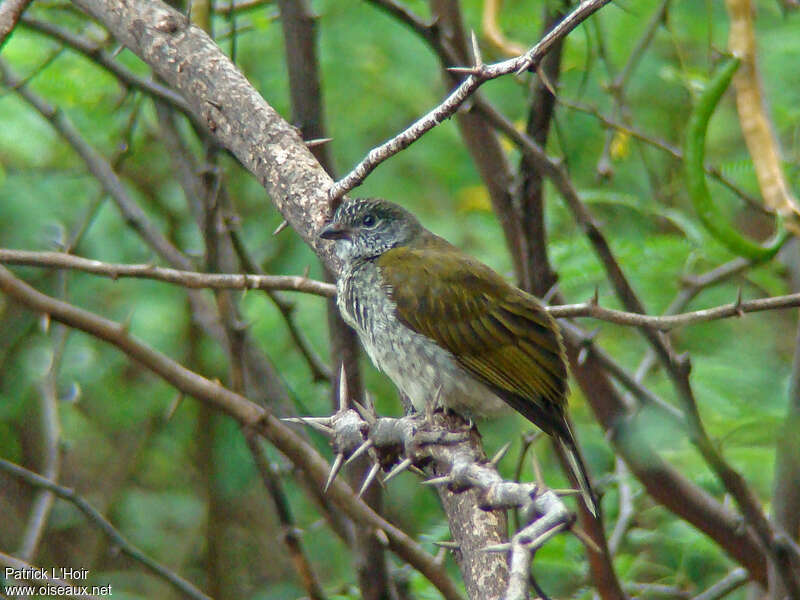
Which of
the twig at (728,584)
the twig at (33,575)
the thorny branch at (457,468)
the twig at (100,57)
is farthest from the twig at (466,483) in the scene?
the twig at (100,57)

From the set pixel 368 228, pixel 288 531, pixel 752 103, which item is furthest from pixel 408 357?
pixel 752 103

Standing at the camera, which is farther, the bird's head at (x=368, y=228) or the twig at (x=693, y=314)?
the bird's head at (x=368, y=228)

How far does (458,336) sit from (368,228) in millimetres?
597

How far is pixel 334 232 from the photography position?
3086 millimetres

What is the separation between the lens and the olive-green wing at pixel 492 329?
3.43 meters

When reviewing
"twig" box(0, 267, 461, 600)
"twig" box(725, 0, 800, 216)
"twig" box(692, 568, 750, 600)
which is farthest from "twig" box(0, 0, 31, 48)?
"twig" box(692, 568, 750, 600)

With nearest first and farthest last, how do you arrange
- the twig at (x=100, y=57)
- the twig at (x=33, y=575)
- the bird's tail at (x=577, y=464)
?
the twig at (x=33, y=575) < the bird's tail at (x=577, y=464) < the twig at (x=100, y=57)

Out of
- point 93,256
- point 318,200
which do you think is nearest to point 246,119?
point 318,200

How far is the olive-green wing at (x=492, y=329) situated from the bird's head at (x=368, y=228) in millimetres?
185

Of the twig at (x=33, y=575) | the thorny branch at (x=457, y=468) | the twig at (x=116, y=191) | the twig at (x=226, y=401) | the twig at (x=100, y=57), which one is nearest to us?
the thorny branch at (x=457, y=468)

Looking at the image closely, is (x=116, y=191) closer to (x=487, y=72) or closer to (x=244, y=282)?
(x=244, y=282)

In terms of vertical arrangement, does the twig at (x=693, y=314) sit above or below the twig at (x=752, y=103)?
below

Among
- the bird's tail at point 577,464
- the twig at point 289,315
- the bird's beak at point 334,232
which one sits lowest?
the bird's tail at point 577,464

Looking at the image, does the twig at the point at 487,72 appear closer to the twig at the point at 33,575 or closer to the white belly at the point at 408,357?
the white belly at the point at 408,357
